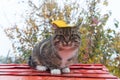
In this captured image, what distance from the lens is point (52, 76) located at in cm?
121

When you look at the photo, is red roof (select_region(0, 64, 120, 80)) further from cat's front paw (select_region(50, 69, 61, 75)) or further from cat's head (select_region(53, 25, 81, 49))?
cat's head (select_region(53, 25, 81, 49))

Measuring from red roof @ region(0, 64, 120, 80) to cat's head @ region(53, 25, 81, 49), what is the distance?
12 cm

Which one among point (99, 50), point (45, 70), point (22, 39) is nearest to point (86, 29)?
point (99, 50)

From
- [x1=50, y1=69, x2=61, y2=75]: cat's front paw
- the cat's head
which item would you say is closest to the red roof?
[x1=50, y1=69, x2=61, y2=75]: cat's front paw

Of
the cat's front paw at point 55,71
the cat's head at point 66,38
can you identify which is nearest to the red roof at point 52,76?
the cat's front paw at point 55,71

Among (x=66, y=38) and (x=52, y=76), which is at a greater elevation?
(x=66, y=38)

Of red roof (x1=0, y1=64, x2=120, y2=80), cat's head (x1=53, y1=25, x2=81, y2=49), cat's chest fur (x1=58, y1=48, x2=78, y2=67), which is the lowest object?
red roof (x1=0, y1=64, x2=120, y2=80)

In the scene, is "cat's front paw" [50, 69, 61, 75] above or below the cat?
below

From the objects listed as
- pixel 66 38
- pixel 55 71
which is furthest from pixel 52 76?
pixel 66 38

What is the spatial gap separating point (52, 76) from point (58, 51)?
11 centimetres

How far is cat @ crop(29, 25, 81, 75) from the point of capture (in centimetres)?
123

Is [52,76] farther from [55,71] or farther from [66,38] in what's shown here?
[66,38]

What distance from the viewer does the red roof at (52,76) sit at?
1.15m

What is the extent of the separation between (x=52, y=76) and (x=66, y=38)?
0.53 feet
